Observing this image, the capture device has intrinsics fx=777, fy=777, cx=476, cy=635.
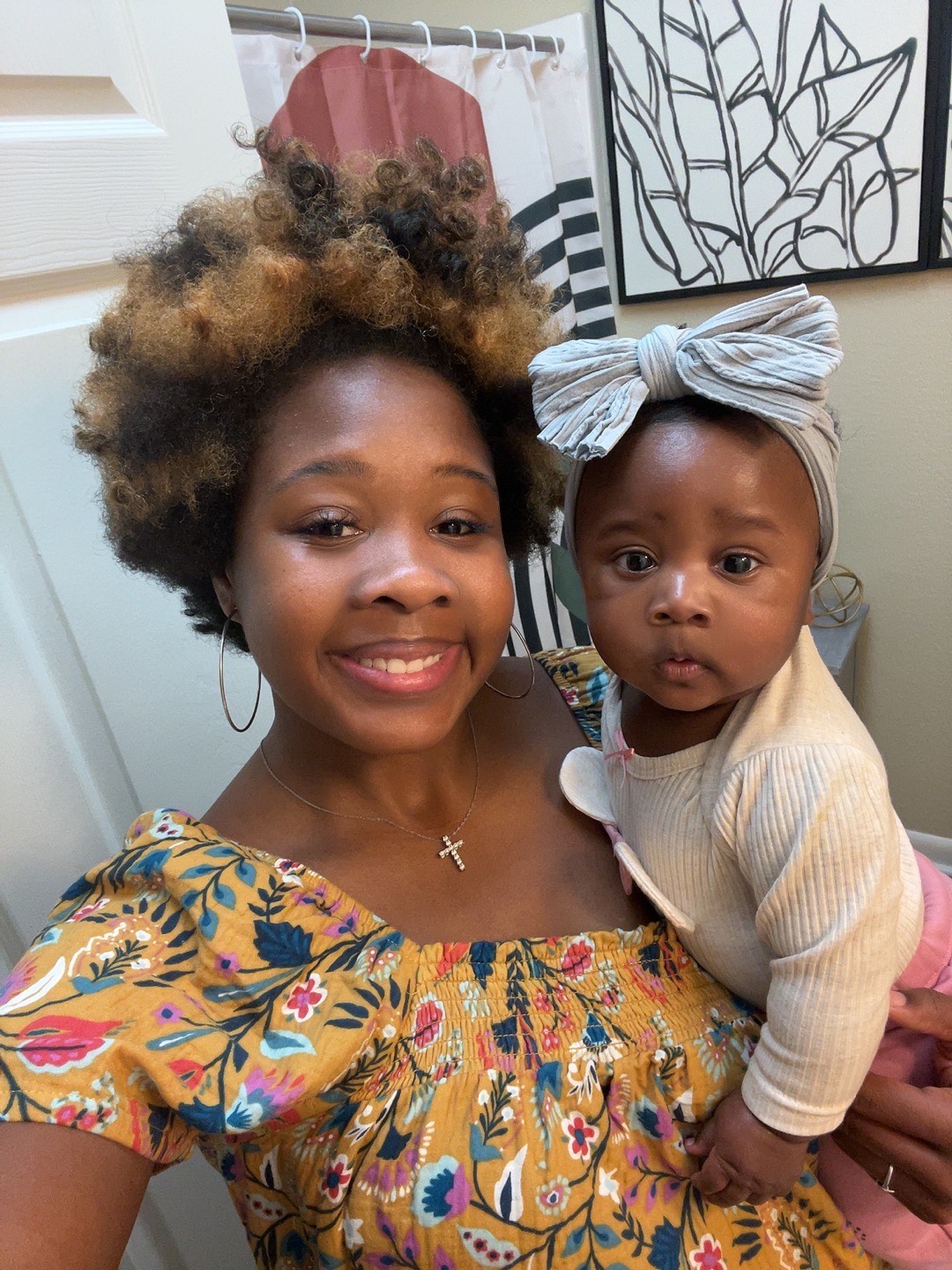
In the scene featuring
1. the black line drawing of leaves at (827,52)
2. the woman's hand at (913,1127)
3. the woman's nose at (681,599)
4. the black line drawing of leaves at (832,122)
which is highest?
the black line drawing of leaves at (827,52)

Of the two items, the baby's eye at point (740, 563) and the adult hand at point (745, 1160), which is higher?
the baby's eye at point (740, 563)

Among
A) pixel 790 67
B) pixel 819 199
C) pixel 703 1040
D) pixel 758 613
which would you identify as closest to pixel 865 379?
pixel 819 199

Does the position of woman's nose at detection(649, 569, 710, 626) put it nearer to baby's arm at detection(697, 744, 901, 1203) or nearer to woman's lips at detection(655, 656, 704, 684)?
woman's lips at detection(655, 656, 704, 684)

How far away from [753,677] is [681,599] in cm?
10

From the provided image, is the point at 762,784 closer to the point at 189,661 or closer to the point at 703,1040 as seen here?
the point at 703,1040

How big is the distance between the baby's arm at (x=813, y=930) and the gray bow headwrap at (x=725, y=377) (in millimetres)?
217

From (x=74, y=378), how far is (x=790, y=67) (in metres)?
1.76

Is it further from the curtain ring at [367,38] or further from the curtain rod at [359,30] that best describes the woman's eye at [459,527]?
the curtain ring at [367,38]

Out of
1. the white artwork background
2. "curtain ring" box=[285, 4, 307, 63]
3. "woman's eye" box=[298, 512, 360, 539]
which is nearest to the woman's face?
"woman's eye" box=[298, 512, 360, 539]

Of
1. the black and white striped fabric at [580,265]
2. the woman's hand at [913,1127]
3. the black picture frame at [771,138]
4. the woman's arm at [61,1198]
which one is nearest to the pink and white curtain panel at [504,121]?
the black and white striped fabric at [580,265]

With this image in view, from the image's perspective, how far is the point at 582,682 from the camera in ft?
3.71

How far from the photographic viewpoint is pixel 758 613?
0.67m

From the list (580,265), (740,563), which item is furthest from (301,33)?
(740,563)

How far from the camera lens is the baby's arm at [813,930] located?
0.64m
